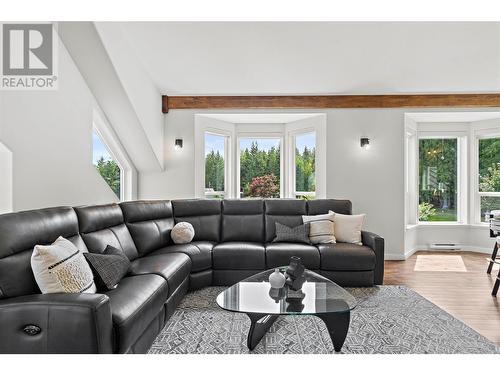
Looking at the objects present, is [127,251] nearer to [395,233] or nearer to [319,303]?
[319,303]

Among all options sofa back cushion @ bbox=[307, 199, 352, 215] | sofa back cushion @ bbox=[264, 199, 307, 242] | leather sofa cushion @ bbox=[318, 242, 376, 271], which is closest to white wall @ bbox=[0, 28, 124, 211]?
sofa back cushion @ bbox=[264, 199, 307, 242]

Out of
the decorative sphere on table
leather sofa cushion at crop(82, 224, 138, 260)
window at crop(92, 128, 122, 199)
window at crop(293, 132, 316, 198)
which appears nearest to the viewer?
the decorative sphere on table

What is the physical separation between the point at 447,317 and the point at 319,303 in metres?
1.44

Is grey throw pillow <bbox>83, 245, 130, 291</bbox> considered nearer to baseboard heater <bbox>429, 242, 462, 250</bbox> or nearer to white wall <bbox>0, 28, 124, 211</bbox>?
white wall <bbox>0, 28, 124, 211</bbox>

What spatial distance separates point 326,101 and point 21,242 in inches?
168

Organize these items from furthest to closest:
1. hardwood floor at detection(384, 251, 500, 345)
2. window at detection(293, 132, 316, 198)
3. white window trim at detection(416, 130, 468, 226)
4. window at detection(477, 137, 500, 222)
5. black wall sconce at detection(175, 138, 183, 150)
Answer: white window trim at detection(416, 130, 468, 226) < window at detection(477, 137, 500, 222) < window at detection(293, 132, 316, 198) < black wall sconce at detection(175, 138, 183, 150) < hardwood floor at detection(384, 251, 500, 345)

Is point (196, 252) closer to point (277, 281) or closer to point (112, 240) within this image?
point (112, 240)

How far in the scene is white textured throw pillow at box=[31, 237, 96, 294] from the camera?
73.5 inches

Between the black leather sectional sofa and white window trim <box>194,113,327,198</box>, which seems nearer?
the black leather sectional sofa

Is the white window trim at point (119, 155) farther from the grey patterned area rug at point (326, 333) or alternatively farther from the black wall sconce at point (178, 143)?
the grey patterned area rug at point (326, 333)

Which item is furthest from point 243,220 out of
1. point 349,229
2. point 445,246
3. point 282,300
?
point 445,246

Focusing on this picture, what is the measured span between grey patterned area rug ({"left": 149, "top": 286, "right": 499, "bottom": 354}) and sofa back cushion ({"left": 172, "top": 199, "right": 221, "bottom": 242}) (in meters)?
1.10

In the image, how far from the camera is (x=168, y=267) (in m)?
2.81
